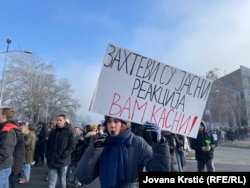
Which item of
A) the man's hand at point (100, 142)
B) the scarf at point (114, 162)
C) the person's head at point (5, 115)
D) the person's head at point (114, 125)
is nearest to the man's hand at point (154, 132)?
the scarf at point (114, 162)

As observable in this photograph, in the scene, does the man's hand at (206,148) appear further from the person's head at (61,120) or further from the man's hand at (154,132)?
the man's hand at (154,132)

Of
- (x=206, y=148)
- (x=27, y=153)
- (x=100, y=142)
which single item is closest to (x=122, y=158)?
(x=100, y=142)

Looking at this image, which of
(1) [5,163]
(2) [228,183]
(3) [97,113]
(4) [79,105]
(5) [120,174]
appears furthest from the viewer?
(4) [79,105]

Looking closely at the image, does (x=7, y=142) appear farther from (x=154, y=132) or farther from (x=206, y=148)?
(x=206, y=148)

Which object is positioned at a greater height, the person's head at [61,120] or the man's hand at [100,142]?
the person's head at [61,120]

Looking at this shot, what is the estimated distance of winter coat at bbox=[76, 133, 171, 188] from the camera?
2.62m

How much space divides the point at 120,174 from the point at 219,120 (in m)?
43.4

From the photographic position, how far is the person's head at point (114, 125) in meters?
2.97

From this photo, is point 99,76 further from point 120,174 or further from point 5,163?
point 5,163

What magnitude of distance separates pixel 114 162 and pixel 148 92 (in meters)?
1.18

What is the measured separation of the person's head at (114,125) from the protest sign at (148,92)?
0.12m

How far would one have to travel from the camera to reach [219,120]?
144 feet

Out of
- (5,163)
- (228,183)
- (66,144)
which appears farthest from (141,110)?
(66,144)

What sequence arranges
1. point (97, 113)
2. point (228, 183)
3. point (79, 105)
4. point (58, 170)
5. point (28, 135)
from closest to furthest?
point (228, 183) < point (97, 113) < point (58, 170) < point (28, 135) < point (79, 105)
